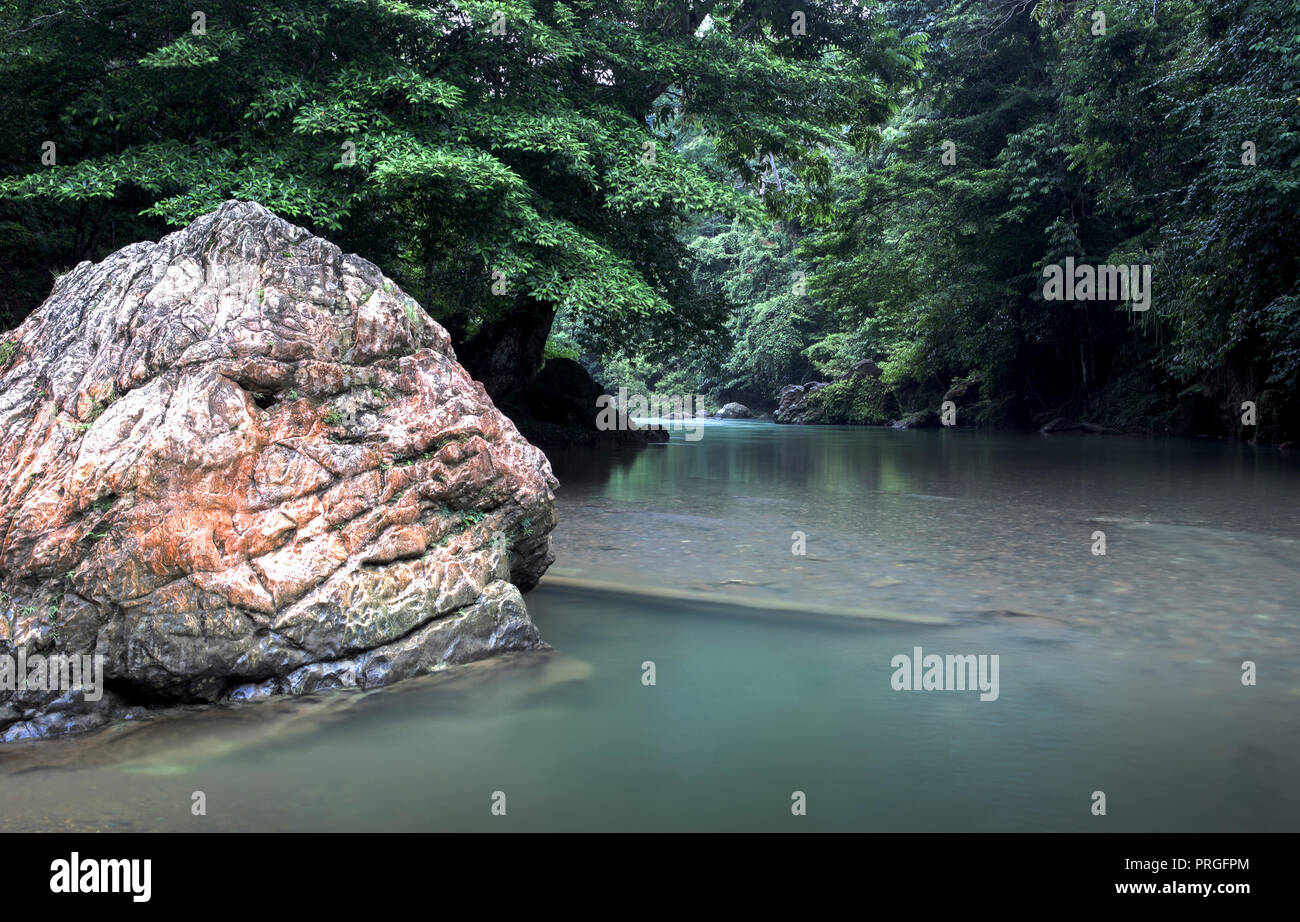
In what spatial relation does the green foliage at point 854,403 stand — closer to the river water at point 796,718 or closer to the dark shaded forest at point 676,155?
the dark shaded forest at point 676,155

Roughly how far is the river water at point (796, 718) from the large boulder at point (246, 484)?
9.3 inches

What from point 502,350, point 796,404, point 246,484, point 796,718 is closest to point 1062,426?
point 796,404

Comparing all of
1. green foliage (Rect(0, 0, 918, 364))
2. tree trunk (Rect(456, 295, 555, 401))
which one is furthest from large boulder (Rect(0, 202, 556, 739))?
tree trunk (Rect(456, 295, 555, 401))

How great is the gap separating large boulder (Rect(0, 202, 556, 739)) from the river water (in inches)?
9.3

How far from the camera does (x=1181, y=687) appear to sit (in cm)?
430

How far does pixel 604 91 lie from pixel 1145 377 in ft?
65.4

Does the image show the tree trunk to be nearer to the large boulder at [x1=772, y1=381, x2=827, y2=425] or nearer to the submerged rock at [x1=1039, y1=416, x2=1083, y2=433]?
the submerged rock at [x1=1039, y1=416, x2=1083, y2=433]

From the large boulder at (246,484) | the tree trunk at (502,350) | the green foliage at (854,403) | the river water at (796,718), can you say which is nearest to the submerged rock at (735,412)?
the green foliage at (854,403)

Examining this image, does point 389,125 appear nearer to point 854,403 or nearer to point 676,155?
point 676,155

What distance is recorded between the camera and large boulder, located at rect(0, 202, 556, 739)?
4.09m

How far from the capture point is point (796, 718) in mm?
4078

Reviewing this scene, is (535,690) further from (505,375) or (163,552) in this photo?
(505,375)

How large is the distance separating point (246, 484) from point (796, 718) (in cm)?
273

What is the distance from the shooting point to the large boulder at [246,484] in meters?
4.09
